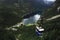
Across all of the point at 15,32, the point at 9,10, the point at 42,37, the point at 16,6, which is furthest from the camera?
the point at 16,6

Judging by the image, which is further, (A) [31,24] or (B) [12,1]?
(B) [12,1]

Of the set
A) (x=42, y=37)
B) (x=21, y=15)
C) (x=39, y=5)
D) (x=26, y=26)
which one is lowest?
(x=42, y=37)

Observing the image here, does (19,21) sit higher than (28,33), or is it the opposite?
(19,21)

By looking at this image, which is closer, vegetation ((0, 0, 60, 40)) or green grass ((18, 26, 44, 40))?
vegetation ((0, 0, 60, 40))

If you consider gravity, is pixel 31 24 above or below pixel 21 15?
below

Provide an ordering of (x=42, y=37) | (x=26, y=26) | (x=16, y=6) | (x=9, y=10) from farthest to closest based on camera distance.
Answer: (x=16, y=6), (x=9, y=10), (x=26, y=26), (x=42, y=37)

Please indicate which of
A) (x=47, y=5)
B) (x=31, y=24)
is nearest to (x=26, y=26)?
(x=31, y=24)

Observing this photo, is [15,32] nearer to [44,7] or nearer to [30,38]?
[30,38]

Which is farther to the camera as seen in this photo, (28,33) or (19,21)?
(19,21)

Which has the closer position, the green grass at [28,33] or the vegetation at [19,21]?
the vegetation at [19,21]
